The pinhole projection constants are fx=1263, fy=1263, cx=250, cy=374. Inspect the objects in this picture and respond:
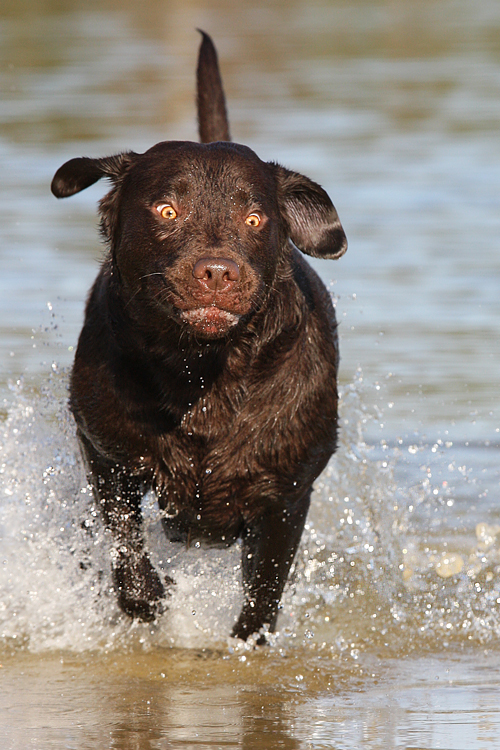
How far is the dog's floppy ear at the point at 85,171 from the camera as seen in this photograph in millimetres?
3812

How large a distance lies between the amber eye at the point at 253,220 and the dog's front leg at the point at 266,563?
0.95m

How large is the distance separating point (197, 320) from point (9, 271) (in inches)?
197

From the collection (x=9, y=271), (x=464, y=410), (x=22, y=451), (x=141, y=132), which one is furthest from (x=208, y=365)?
(x=141, y=132)

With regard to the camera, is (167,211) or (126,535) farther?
(126,535)

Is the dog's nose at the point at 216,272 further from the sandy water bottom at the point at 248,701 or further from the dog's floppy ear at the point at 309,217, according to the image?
the sandy water bottom at the point at 248,701

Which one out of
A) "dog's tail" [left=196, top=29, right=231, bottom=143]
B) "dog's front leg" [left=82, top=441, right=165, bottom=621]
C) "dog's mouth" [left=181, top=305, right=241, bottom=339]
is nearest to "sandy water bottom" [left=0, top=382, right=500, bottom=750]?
"dog's front leg" [left=82, top=441, right=165, bottom=621]

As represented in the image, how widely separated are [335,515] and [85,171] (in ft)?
6.66

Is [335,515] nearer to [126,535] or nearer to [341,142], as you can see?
[126,535]

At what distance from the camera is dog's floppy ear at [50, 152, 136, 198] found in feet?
12.5

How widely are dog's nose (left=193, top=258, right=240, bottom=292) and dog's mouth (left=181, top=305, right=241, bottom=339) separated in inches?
3.0

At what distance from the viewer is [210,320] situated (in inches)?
134

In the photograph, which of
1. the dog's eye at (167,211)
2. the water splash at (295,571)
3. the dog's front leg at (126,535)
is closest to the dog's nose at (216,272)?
the dog's eye at (167,211)

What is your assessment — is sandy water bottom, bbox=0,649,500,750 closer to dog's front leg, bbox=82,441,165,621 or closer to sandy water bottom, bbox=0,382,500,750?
sandy water bottom, bbox=0,382,500,750

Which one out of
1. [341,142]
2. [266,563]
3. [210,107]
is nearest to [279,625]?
[266,563]
